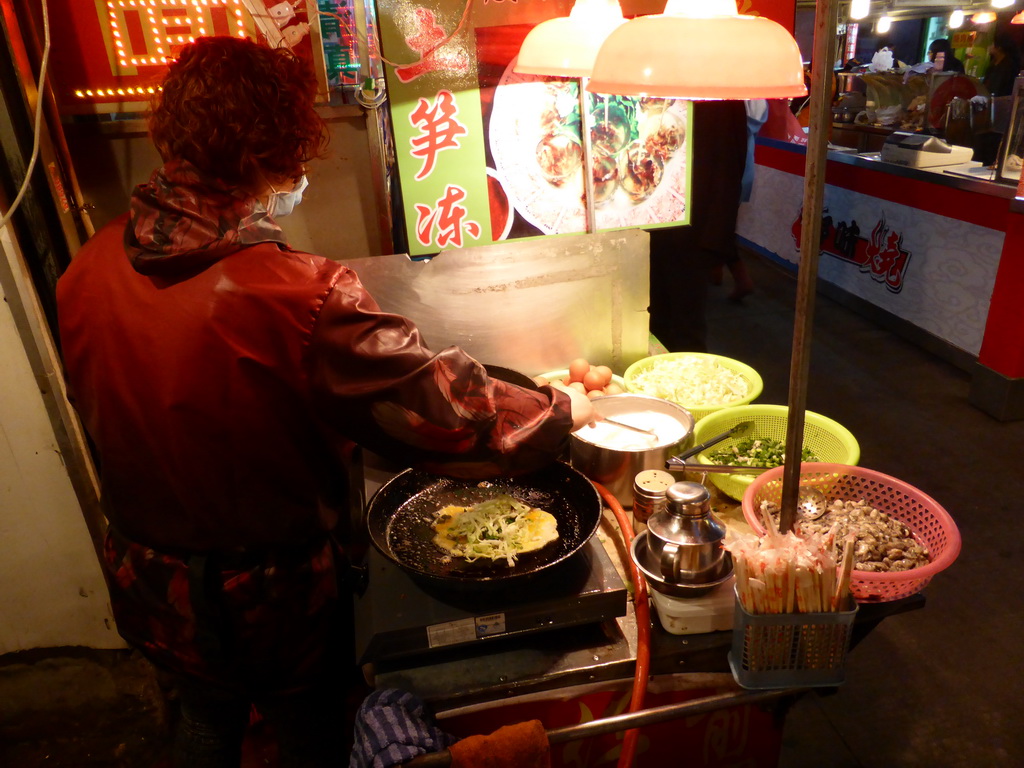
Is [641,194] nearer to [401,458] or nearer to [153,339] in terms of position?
[401,458]

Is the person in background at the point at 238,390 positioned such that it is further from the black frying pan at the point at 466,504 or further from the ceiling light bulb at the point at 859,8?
the ceiling light bulb at the point at 859,8

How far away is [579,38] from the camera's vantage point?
2.33 meters


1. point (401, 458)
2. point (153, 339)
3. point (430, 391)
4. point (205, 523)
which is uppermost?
point (153, 339)

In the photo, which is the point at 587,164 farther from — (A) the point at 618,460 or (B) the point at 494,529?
(B) the point at 494,529

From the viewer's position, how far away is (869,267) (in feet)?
22.4

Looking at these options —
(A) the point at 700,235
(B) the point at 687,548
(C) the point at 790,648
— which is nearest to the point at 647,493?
(B) the point at 687,548

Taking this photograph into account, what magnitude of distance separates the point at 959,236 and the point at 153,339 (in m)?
5.99

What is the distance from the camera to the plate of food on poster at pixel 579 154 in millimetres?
2904

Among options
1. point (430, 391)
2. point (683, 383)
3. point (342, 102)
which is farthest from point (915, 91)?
point (430, 391)

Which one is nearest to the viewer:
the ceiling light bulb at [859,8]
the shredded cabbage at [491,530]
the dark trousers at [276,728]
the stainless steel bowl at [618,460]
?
the shredded cabbage at [491,530]

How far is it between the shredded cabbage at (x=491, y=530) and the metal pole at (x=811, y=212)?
71 centimetres

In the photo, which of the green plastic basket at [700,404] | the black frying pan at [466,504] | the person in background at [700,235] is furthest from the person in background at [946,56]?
the black frying pan at [466,504]

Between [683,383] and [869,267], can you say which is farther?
[869,267]

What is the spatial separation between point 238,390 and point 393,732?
2.64 ft
